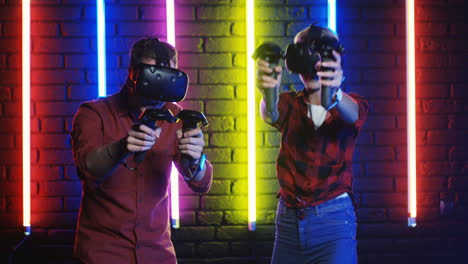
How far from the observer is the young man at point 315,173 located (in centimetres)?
169

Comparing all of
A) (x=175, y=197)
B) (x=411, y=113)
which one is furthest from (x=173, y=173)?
(x=411, y=113)

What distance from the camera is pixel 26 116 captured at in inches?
93.2

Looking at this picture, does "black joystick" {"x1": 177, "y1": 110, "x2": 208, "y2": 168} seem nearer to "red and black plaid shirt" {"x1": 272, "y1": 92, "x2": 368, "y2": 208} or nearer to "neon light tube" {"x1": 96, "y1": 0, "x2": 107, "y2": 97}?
"red and black plaid shirt" {"x1": 272, "y1": 92, "x2": 368, "y2": 208}

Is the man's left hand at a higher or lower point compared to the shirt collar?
lower

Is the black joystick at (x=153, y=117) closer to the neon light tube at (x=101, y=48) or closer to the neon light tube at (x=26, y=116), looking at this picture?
the neon light tube at (x=101, y=48)

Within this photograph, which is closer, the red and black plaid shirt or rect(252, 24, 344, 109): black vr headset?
rect(252, 24, 344, 109): black vr headset

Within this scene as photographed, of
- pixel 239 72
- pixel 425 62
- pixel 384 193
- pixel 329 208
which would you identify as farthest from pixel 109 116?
pixel 425 62

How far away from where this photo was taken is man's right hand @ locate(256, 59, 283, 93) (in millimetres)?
1590

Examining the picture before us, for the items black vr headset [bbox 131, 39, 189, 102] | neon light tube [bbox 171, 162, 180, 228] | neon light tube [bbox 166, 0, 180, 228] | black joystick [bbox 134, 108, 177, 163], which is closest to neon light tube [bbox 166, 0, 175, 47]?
neon light tube [bbox 166, 0, 180, 228]

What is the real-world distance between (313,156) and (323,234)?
32 centimetres

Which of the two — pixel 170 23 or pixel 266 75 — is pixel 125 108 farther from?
pixel 170 23

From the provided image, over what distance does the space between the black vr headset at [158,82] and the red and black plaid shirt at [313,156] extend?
2.04 ft

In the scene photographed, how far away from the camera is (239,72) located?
8.27ft

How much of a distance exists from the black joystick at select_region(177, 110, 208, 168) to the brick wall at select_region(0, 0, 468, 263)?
1.09m
